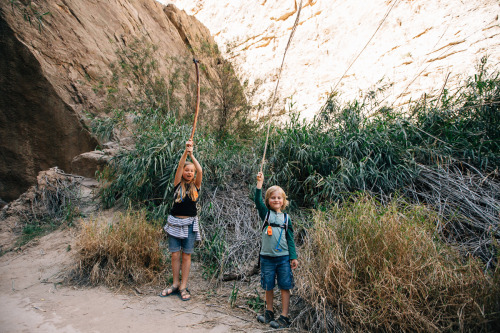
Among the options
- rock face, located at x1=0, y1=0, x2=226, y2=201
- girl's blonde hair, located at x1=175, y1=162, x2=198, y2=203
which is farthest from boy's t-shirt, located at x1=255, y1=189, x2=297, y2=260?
rock face, located at x1=0, y1=0, x2=226, y2=201

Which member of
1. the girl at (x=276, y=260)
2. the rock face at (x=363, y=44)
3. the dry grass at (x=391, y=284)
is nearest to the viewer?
the dry grass at (x=391, y=284)

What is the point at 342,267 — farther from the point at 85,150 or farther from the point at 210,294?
the point at 85,150

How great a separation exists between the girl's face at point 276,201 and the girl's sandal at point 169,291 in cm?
125

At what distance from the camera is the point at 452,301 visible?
1537 millimetres

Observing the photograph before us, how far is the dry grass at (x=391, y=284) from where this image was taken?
149 centimetres

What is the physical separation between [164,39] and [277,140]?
7470mm

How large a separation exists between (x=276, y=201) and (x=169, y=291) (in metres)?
1.34

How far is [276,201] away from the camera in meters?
2.11

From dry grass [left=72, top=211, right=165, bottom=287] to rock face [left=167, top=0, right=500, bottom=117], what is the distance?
4721 millimetres

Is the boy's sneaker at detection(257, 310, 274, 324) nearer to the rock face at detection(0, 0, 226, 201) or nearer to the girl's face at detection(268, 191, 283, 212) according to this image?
the girl's face at detection(268, 191, 283, 212)

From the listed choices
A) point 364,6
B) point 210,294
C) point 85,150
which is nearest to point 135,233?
point 210,294

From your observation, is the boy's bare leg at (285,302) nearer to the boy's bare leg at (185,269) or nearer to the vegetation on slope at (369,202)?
the vegetation on slope at (369,202)

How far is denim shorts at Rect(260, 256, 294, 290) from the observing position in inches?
76.2

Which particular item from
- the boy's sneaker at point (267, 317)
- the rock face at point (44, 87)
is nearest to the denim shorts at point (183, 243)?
the boy's sneaker at point (267, 317)
